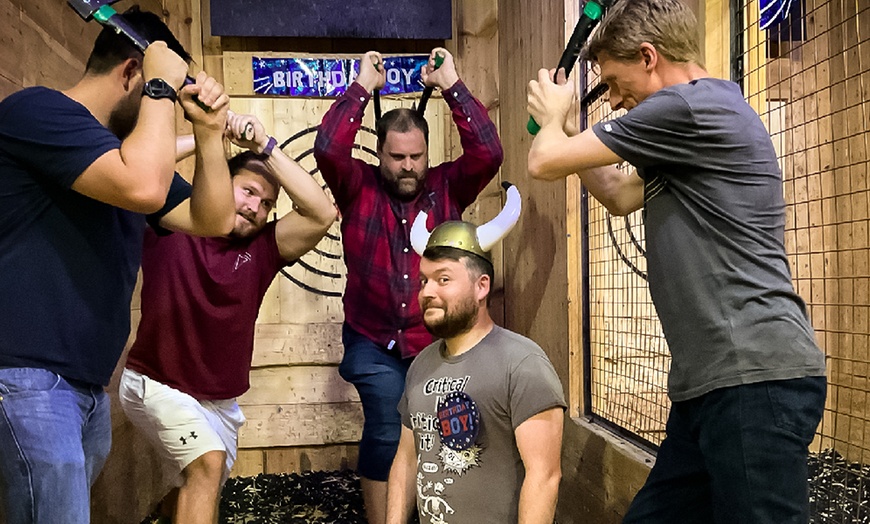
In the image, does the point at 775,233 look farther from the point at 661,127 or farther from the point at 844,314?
the point at 844,314

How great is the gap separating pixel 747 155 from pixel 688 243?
21cm

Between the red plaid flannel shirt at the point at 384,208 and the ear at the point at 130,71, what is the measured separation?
1.37 metres

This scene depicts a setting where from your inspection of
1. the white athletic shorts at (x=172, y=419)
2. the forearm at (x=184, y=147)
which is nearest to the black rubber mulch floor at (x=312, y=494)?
the white athletic shorts at (x=172, y=419)

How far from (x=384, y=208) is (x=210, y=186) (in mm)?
1332

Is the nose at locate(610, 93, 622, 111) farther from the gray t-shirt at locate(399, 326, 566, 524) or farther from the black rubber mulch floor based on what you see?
the black rubber mulch floor

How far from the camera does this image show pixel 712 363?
1.48 meters

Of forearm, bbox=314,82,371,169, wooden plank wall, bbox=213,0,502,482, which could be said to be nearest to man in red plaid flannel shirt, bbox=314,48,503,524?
forearm, bbox=314,82,371,169

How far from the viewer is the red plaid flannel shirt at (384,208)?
312 cm

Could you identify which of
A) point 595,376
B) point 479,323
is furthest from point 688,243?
point 595,376

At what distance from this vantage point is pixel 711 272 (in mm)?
1497

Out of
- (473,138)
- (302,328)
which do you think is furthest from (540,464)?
(302,328)

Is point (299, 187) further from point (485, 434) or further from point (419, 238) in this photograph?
point (485, 434)

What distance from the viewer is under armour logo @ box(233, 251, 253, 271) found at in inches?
107

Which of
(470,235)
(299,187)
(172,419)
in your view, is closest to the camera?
(470,235)
